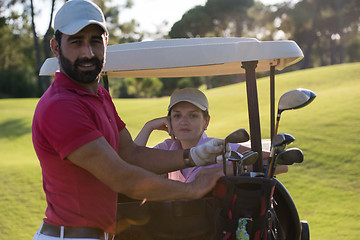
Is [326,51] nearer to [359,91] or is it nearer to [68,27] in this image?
[359,91]

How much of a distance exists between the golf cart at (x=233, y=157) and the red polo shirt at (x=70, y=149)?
1.15 feet

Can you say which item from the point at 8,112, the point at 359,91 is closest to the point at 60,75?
the point at 359,91

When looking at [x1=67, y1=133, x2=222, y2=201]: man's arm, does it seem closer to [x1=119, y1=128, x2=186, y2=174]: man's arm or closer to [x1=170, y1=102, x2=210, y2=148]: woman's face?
[x1=119, y1=128, x2=186, y2=174]: man's arm

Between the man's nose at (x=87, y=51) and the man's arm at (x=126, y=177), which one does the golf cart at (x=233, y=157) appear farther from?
the man's nose at (x=87, y=51)

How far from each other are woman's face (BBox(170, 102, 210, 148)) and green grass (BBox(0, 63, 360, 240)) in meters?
2.51

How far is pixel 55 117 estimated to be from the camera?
1.57 m

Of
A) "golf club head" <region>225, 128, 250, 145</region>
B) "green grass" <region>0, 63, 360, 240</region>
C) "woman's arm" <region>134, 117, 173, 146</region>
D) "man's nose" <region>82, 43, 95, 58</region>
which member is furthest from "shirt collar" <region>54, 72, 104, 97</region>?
"green grass" <region>0, 63, 360, 240</region>

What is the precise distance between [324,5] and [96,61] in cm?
3791

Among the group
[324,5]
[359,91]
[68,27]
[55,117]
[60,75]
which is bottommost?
[359,91]

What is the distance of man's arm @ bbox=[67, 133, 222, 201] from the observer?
5.18 feet

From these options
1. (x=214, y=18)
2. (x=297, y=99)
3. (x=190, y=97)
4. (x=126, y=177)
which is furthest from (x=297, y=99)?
(x=214, y=18)

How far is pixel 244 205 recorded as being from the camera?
5.91ft

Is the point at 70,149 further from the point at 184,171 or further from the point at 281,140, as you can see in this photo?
the point at 184,171

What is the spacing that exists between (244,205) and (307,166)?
5.86 metres
